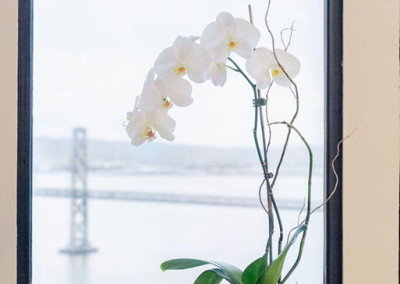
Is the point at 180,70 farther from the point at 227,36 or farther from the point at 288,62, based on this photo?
the point at 288,62

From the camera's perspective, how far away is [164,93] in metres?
0.72

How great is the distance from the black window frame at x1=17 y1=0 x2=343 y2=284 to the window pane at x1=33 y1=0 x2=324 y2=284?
2.0 inches

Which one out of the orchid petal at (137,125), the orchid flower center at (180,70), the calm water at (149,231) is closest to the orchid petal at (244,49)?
the orchid flower center at (180,70)

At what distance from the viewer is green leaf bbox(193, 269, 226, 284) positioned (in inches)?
29.2

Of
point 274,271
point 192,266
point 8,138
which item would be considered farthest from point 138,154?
point 274,271

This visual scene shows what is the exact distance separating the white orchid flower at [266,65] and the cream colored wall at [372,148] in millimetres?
266

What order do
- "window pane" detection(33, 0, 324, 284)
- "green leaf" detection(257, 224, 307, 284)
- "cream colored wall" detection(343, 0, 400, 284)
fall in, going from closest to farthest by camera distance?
1. "green leaf" detection(257, 224, 307, 284)
2. "cream colored wall" detection(343, 0, 400, 284)
3. "window pane" detection(33, 0, 324, 284)

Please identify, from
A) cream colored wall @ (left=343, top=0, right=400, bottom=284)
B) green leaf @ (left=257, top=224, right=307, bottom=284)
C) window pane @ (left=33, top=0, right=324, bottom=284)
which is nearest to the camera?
green leaf @ (left=257, top=224, right=307, bottom=284)

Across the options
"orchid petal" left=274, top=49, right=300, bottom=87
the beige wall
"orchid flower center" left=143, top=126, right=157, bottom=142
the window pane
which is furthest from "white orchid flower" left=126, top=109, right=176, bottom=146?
the beige wall

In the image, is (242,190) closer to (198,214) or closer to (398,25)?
(198,214)

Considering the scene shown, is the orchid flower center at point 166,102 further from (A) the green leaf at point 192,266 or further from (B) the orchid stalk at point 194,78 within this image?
(A) the green leaf at point 192,266

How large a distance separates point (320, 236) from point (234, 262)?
23cm

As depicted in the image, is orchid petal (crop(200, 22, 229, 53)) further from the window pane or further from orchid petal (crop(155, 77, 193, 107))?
the window pane

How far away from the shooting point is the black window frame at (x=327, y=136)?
3.20ft
